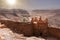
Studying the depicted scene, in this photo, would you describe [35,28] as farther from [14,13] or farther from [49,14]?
[14,13]

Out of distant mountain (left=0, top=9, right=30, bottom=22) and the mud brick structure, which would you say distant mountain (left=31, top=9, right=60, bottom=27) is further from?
the mud brick structure

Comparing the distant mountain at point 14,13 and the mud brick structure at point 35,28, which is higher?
the distant mountain at point 14,13

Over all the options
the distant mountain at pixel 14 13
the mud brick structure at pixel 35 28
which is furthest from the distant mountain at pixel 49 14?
the mud brick structure at pixel 35 28

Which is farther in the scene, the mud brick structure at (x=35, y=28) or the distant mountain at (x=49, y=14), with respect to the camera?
the distant mountain at (x=49, y=14)

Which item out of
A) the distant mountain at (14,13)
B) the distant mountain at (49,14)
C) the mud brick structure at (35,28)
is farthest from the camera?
the distant mountain at (49,14)

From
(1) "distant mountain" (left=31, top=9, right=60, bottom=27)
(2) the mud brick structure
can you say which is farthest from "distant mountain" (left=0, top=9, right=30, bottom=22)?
(2) the mud brick structure

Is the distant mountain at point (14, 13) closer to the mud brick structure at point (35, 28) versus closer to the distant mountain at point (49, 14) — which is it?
the distant mountain at point (49, 14)

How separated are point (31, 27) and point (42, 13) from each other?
7531mm

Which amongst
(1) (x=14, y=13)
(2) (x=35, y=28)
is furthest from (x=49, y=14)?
(2) (x=35, y=28)

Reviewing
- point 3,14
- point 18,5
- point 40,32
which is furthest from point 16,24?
point 3,14

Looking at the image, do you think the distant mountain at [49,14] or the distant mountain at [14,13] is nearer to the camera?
the distant mountain at [14,13]

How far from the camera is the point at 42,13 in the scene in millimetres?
19859

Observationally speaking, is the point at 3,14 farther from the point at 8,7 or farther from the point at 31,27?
the point at 31,27

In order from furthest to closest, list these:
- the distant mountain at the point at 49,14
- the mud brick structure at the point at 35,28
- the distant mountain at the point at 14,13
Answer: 1. the distant mountain at the point at 49,14
2. the distant mountain at the point at 14,13
3. the mud brick structure at the point at 35,28
